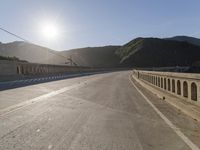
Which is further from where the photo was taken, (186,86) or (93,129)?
(186,86)

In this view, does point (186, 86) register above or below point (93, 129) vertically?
above

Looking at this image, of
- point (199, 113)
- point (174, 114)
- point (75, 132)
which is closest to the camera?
point (75, 132)

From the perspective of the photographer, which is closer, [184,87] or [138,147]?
[138,147]

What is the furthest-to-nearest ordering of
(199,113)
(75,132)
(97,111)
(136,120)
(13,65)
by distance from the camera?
(13,65)
(97,111)
(136,120)
(199,113)
(75,132)

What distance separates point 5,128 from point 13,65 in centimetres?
2674

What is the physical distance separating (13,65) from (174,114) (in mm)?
26080

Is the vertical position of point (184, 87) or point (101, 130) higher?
point (184, 87)

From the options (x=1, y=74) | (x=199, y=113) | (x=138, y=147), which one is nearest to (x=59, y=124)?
(x=138, y=147)

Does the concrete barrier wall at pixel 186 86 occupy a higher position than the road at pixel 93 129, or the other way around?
the concrete barrier wall at pixel 186 86

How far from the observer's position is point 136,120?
955cm

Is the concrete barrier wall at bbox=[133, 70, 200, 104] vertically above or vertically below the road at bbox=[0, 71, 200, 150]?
above

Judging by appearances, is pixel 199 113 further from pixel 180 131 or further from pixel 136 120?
pixel 136 120

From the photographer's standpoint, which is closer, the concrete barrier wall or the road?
the road

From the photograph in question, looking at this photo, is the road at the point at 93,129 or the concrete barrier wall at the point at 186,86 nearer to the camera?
the road at the point at 93,129
